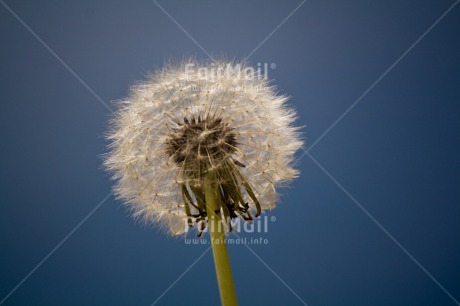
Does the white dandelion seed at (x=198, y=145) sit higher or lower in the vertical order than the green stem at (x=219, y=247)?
higher

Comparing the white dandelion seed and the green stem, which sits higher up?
the white dandelion seed

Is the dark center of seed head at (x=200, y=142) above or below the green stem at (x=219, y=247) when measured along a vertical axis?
above

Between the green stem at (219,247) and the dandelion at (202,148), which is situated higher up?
the dandelion at (202,148)

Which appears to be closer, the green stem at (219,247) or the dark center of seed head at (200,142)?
the green stem at (219,247)

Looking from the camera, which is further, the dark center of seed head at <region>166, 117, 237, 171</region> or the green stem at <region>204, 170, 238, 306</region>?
the dark center of seed head at <region>166, 117, 237, 171</region>

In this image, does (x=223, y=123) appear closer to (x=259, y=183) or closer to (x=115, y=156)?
(x=259, y=183)
